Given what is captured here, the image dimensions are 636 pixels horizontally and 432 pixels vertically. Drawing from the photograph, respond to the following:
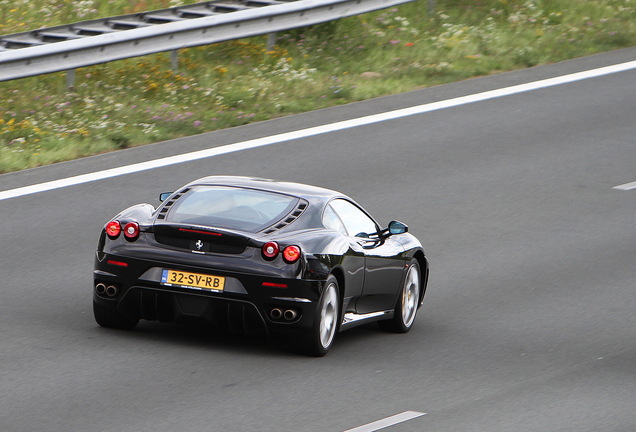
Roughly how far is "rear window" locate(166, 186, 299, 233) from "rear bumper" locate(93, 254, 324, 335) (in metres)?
0.40

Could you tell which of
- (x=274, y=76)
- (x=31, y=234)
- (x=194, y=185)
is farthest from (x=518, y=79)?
(x=194, y=185)

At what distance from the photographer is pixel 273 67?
64.0ft

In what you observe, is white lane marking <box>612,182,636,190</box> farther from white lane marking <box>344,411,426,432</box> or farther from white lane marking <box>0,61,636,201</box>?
white lane marking <box>344,411,426,432</box>

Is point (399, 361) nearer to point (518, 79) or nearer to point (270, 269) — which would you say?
Result: point (270, 269)

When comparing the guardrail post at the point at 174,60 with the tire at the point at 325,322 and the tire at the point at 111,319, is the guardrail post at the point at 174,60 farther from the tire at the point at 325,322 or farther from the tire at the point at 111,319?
the tire at the point at 325,322

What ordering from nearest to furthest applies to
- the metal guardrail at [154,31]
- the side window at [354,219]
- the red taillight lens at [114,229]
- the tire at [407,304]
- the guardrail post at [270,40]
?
the red taillight lens at [114,229] → the side window at [354,219] → the tire at [407,304] → the metal guardrail at [154,31] → the guardrail post at [270,40]

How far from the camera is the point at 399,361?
8.93 m

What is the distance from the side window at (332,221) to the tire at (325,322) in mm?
471

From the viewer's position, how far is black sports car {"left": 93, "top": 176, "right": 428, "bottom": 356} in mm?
8352

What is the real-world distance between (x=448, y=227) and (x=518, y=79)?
7.53 meters

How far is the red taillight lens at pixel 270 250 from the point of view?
327 inches

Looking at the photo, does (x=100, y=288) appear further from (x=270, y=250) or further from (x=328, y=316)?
(x=328, y=316)

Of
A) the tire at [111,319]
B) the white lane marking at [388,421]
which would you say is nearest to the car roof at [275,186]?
the tire at [111,319]

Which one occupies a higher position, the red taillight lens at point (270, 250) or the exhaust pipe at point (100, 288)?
the red taillight lens at point (270, 250)
